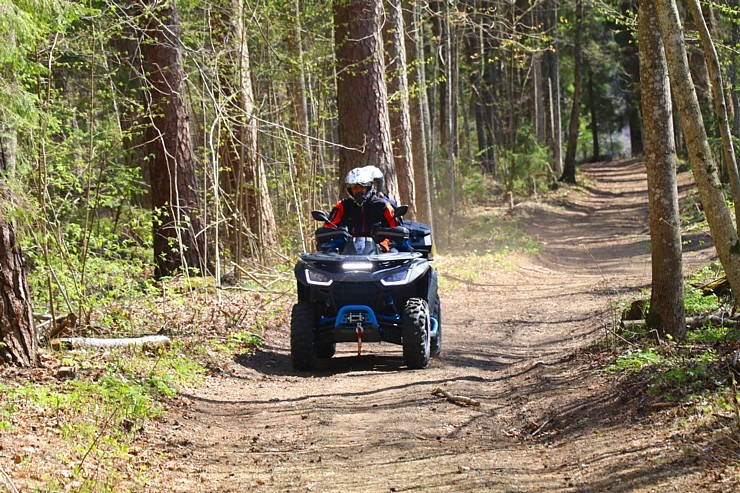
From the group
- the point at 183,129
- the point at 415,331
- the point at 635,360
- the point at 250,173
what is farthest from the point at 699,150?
the point at 250,173

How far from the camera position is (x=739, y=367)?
6.11 meters

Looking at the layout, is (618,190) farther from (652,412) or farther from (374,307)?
(652,412)

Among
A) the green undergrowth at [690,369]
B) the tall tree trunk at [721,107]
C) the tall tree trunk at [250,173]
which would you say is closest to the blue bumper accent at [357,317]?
the green undergrowth at [690,369]

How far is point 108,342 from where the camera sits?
8.92 metres

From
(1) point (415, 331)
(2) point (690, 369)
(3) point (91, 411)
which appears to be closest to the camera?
(2) point (690, 369)

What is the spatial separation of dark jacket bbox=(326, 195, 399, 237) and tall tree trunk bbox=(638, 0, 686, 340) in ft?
9.62

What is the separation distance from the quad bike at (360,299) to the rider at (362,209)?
0.30 m

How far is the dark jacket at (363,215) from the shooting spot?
974cm

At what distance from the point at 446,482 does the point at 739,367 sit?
244cm

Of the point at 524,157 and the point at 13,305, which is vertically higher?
the point at 524,157

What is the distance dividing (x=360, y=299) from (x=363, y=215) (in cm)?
119

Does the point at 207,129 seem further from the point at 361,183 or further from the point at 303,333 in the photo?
the point at 303,333

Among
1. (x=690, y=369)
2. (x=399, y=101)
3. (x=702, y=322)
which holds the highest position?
(x=399, y=101)

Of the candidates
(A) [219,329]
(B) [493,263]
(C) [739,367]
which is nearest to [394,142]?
(B) [493,263]
